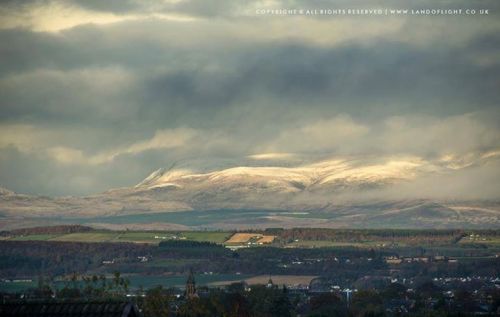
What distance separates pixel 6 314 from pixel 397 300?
153109mm

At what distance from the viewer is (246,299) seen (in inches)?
6683

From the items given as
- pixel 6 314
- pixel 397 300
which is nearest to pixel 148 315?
pixel 397 300

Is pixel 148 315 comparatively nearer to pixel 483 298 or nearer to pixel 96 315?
pixel 483 298

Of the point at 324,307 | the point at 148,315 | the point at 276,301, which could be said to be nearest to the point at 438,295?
the point at 324,307

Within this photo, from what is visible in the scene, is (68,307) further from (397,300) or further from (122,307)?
(397,300)

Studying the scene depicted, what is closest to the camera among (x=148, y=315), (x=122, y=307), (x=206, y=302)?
(x=122, y=307)

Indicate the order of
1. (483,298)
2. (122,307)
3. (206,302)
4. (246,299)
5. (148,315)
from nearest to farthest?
(122,307) → (148,315) → (206,302) → (246,299) → (483,298)

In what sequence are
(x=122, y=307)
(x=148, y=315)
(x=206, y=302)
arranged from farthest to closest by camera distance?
1. (x=206, y=302)
2. (x=148, y=315)
3. (x=122, y=307)

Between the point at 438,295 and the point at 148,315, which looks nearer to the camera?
the point at 148,315

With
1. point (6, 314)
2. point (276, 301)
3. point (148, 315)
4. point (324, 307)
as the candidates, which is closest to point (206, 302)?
point (276, 301)

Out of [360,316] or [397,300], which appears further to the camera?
[397,300]

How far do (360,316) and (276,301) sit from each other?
8.04 m

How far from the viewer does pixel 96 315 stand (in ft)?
132

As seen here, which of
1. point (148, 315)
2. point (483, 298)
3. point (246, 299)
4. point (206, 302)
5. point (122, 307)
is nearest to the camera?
point (122, 307)
